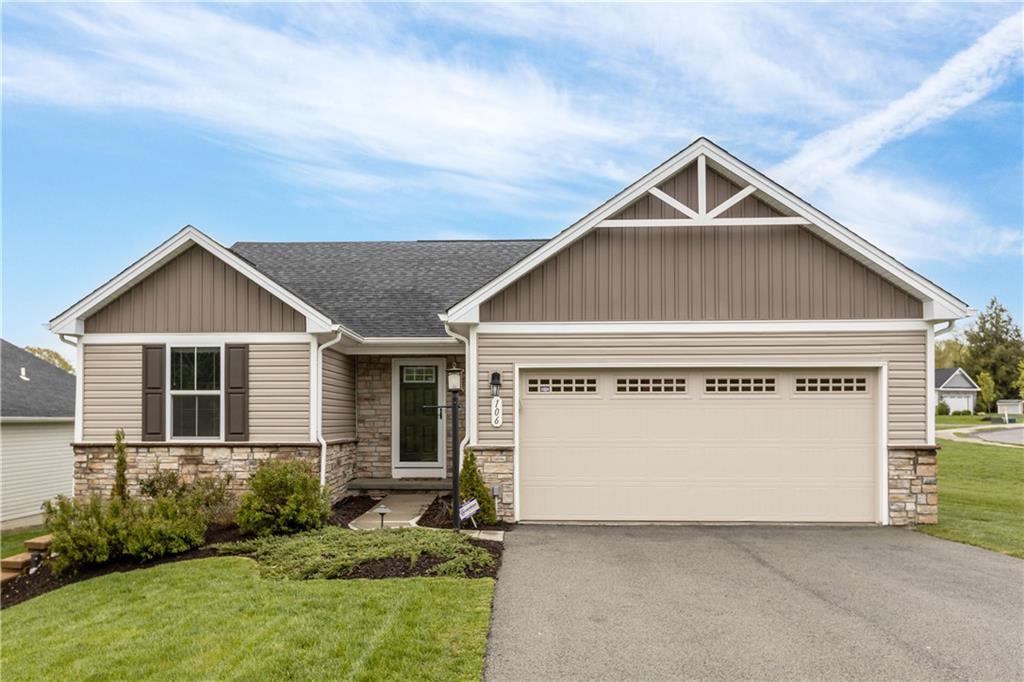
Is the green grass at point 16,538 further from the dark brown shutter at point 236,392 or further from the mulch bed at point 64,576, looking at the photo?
the dark brown shutter at point 236,392

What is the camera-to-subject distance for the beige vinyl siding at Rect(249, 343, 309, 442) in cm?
1022

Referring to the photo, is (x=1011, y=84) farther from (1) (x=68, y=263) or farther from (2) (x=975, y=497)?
(1) (x=68, y=263)

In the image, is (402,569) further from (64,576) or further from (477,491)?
(64,576)

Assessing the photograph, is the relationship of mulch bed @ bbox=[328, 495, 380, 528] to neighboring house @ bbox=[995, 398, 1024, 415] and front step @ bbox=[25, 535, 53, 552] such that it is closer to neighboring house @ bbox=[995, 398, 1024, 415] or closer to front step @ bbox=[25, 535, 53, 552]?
front step @ bbox=[25, 535, 53, 552]

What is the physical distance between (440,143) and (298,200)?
5.73 metres

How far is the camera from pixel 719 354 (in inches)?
380

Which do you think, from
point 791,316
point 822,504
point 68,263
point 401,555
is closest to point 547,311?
point 791,316

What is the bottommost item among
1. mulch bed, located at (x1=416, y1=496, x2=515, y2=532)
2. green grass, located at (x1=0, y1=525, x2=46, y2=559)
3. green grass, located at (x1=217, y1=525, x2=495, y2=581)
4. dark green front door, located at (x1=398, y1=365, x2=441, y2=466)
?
green grass, located at (x1=0, y1=525, x2=46, y2=559)

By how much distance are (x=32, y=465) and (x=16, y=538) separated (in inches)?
104

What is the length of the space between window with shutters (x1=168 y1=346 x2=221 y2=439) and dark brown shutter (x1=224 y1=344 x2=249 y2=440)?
0.16 meters

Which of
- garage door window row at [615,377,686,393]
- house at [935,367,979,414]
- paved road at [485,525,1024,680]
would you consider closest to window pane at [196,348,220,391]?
paved road at [485,525,1024,680]

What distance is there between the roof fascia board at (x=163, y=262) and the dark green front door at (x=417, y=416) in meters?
3.01

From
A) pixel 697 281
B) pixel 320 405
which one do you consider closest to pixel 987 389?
pixel 697 281

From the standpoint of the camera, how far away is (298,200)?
69.0 ft
